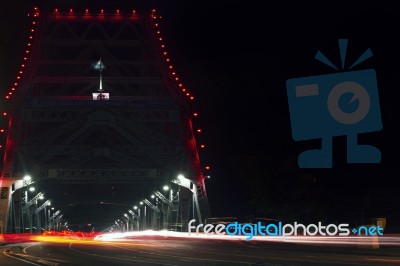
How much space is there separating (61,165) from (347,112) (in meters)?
38.7

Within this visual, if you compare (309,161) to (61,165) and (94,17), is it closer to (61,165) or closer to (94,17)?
(61,165)

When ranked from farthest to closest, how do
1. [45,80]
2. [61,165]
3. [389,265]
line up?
[45,80]
[61,165]
[389,265]

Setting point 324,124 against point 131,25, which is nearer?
point 324,124

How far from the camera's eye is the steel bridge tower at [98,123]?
69.1 meters

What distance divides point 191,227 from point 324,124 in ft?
86.2

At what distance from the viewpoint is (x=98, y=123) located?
74.6m

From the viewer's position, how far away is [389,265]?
21.0 m

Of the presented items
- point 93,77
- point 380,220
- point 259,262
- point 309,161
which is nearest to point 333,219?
point 309,161

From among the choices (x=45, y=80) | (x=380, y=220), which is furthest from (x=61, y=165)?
(x=380, y=220)

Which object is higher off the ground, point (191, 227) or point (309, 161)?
point (309, 161)

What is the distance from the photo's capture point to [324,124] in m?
39.6

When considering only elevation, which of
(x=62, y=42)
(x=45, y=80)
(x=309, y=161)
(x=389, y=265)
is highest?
(x=62, y=42)

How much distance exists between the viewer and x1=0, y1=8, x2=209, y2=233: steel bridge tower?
227 ft

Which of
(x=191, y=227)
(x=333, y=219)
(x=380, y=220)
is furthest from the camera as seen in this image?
(x=191, y=227)
